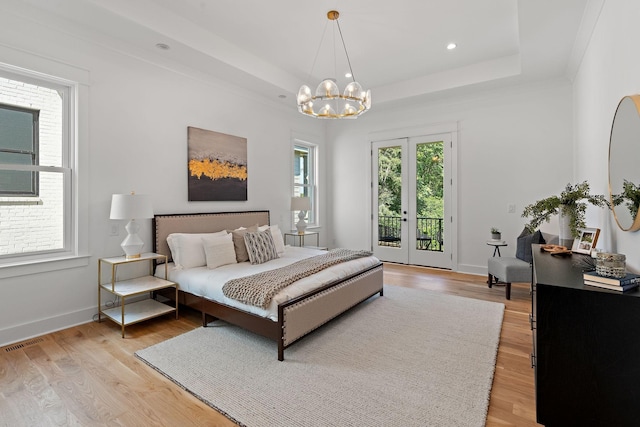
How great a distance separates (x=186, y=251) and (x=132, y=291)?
0.69m

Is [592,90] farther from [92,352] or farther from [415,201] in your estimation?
[92,352]

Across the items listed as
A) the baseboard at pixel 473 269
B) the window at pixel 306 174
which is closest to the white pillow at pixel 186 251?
the window at pixel 306 174

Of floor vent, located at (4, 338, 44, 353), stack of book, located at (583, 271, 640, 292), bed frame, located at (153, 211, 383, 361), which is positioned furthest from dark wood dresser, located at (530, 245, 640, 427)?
floor vent, located at (4, 338, 44, 353)

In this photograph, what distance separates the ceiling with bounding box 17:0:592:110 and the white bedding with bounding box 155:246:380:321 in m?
2.52

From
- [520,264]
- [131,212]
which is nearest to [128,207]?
[131,212]

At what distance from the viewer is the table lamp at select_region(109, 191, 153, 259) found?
121 inches

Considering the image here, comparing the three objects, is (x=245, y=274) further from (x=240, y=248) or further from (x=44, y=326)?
(x=44, y=326)

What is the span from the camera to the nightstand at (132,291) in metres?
2.98

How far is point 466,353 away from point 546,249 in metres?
1.09

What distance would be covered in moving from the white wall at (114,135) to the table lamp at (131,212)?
33 cm

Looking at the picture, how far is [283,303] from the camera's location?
248 centimetres

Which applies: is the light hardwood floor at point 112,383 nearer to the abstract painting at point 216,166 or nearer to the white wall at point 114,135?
the white wall at point 114,135

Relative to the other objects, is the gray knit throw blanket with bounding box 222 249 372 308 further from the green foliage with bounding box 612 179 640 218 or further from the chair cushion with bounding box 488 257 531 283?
the green foliage with bounding box 612 179 640 218

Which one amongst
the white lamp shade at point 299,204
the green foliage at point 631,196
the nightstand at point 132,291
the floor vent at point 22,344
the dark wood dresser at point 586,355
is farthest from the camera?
the white lamp shade at point 299,204
